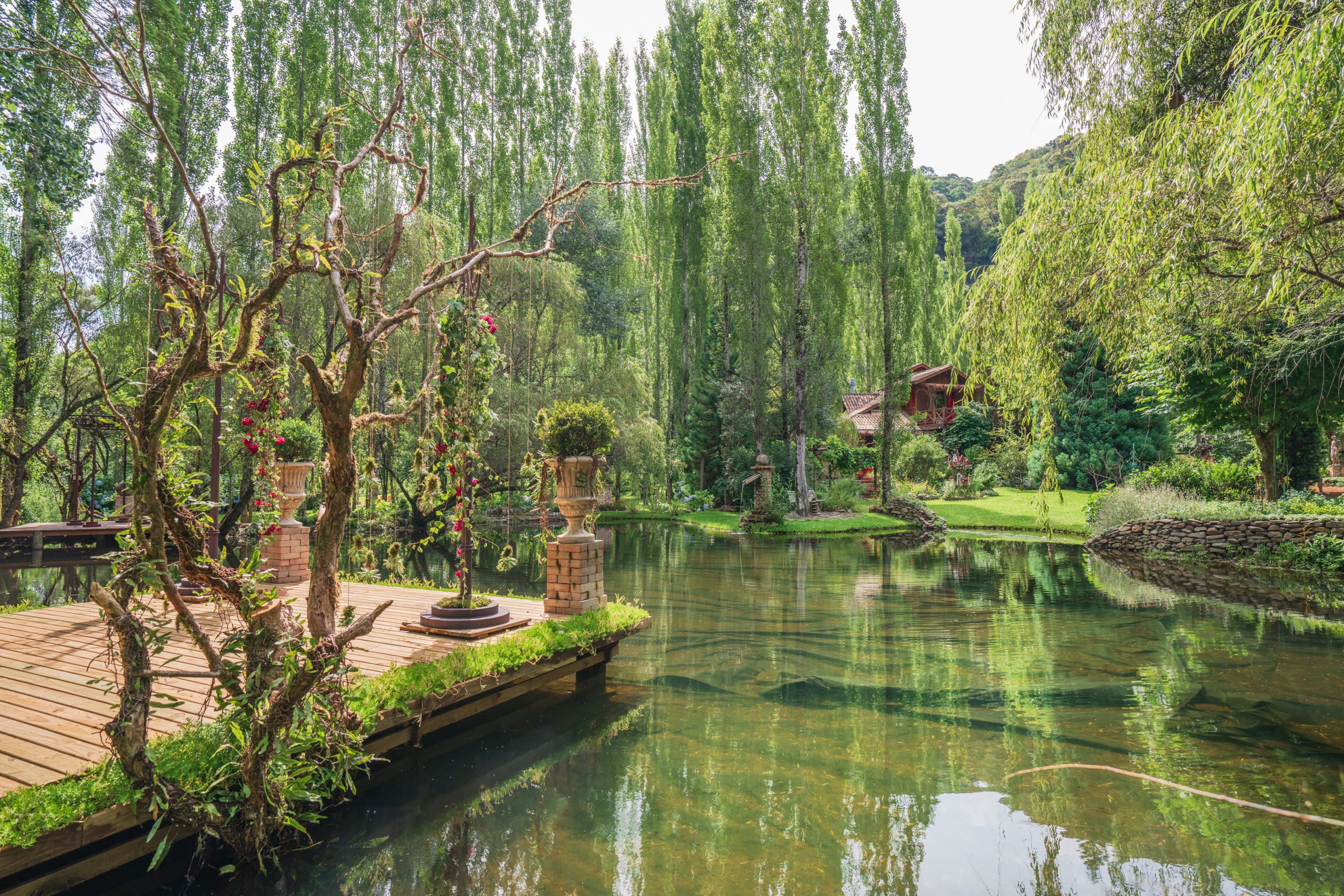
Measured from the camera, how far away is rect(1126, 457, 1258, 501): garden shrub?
557 inches

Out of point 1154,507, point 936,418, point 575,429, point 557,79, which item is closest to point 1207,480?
point 1154,507

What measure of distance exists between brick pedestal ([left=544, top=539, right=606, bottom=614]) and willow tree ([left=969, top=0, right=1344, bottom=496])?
4.23 meters

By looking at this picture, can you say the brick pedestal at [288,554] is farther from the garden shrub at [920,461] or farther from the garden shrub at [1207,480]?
the garden shrub at [920,461]

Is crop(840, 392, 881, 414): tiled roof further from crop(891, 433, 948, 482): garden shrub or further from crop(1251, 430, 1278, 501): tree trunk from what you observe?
crop(1251, 430, 1278, 501): tree trunk

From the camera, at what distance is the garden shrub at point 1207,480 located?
14.1 meters

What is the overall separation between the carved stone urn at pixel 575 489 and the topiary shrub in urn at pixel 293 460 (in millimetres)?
2745

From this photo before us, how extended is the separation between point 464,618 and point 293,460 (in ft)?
9.72

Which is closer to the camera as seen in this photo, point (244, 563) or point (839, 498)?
point (244, 563)

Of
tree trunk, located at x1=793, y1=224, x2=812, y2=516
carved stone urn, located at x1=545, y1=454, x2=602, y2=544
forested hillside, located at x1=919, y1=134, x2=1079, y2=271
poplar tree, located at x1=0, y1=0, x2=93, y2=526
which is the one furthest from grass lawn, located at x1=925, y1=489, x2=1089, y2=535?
forested hillside, located at x1=919, y1=134, x2=1079, y2=271

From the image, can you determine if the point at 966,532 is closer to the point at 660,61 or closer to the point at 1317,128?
the point at 1317,128

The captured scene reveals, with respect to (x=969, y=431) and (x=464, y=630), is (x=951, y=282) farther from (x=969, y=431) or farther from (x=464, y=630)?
(x=464, y=630)

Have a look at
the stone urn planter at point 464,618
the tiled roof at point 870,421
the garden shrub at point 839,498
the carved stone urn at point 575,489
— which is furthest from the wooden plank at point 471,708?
the tiled roof at point 870,421

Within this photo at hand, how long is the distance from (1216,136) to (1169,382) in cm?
995

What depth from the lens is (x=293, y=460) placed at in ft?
23.2
